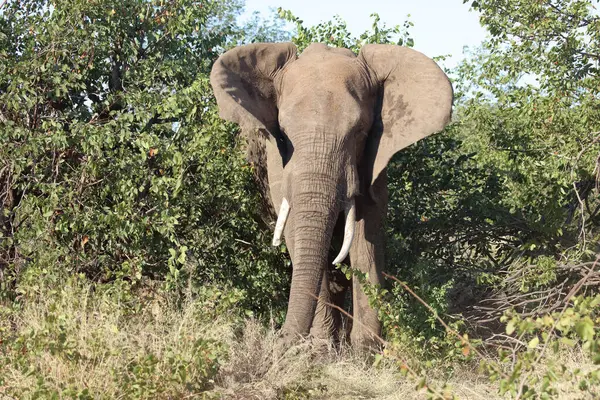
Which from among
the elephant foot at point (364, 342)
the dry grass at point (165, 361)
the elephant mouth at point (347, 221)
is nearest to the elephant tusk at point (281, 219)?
the elephant mouth at point (347, 221)

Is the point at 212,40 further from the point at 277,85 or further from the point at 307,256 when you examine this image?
the point at 307,256

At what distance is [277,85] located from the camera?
297 inches

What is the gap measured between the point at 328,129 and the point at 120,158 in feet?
6.10

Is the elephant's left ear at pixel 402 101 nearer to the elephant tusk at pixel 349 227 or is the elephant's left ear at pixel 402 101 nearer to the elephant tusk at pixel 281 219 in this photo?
the elephant tusk at pixel 349 227

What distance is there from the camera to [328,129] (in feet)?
22.2

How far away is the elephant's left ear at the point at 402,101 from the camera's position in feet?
23.2

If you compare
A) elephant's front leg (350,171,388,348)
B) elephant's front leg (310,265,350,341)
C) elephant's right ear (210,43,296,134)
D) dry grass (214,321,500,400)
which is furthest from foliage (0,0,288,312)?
dry grass (214,321,500,400)

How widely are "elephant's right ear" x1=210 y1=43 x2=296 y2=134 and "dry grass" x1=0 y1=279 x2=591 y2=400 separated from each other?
4.81ft

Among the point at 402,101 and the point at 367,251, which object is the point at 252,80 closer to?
the point at 402,101

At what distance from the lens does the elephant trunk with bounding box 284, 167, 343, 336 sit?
6.29 meters

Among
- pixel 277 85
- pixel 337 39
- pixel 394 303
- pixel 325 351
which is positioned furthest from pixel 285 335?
pixel 337 39

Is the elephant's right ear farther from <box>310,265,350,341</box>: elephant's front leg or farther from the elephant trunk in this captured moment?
<box>310,265,350,341</box>: elephant's front leg

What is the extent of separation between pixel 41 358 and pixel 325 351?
2187 mm

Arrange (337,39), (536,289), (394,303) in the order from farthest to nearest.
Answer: (337,39)
(536,289)
(394,303)
